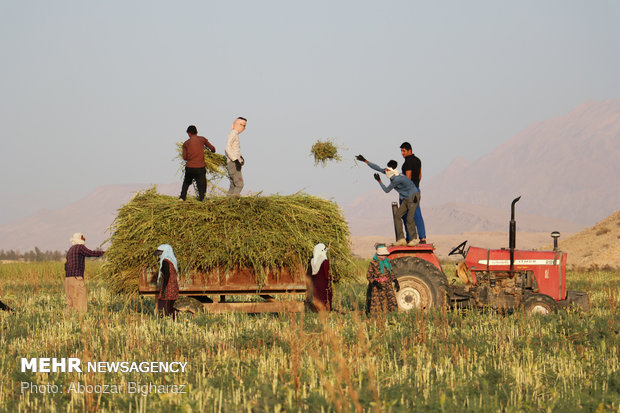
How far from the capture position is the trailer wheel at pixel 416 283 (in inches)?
467

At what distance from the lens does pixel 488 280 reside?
1270 cm

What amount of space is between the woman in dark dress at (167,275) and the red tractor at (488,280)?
377 centimetres

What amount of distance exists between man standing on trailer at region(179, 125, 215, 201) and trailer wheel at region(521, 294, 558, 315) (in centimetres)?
620

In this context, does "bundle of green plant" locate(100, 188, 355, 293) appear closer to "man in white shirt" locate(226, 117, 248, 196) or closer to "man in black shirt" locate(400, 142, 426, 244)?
"man in white shirt" locate(226, 117, 248, 196)

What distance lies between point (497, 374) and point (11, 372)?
5.32m

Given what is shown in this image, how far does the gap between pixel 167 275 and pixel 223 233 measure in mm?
1167

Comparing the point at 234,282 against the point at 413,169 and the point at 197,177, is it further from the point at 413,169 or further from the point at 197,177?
the point at 413,169

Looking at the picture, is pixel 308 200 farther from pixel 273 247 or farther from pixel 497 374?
pixel 497 374

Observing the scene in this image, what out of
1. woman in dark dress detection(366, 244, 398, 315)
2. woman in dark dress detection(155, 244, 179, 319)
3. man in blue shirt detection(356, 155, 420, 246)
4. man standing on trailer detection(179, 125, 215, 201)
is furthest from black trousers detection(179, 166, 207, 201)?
woman in dark dress detection(366, 244, 398, 315)

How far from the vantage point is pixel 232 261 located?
38.1ft

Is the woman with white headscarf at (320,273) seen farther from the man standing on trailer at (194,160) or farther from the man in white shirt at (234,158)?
the man standing on trailer at (194,160)

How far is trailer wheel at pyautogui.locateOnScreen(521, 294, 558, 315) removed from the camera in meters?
12.0

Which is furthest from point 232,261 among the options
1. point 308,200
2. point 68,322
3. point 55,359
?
point 55,359

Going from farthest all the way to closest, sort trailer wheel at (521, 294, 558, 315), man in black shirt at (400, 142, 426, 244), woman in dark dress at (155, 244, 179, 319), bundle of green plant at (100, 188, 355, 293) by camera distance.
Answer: man in black shirt at (400, 142, 426, 244) → trailer wheel at (521, 294, 558, 315) → bundle of green plant at (100, 188, 355, 293) → woman in dark dress at (155, 244, 179, 319)
